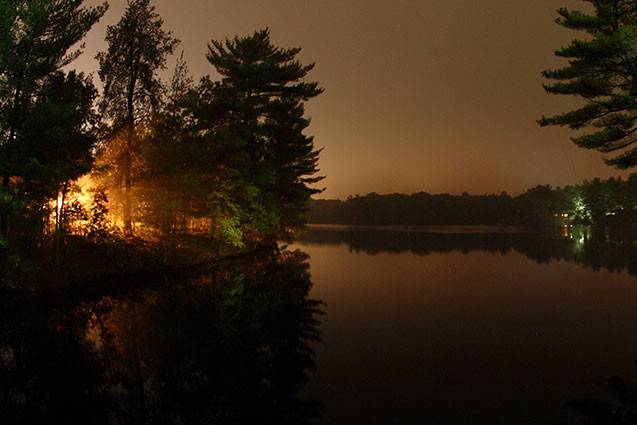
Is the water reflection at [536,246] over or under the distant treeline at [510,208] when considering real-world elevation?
under

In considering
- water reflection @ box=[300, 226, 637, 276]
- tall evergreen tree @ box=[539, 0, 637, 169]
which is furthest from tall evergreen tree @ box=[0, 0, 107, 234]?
water reflection @ box=[300, 226, 637, 276]

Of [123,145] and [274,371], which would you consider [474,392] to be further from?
[123,145]

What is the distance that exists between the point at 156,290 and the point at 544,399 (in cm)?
1336

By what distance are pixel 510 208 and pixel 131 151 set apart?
15582 centimetres

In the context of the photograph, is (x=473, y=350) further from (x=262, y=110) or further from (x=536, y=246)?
(x=536, y=246)

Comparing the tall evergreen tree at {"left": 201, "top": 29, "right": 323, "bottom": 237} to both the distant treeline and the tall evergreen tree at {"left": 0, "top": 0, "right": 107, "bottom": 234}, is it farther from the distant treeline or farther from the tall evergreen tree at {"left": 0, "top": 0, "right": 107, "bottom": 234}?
the distant treeline

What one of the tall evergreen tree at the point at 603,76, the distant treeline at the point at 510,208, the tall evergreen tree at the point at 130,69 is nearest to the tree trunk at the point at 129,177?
the tall evergreen tree at the point at 130,69

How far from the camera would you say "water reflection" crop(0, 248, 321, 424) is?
20.9ft

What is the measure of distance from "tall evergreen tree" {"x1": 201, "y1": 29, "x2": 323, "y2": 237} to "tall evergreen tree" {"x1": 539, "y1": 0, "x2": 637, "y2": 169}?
15.7m

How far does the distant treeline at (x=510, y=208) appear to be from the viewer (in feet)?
358

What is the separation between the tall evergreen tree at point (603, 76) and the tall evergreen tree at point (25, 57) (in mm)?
17060

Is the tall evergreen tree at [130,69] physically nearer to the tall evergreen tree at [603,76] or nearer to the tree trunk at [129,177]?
the tree trunk at [129,177]

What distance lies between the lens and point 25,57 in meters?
14.9

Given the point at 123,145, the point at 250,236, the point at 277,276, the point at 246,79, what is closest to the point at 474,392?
the point at 277,276
